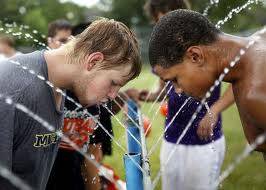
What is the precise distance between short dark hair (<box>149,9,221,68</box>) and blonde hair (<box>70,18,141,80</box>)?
0.15 metres

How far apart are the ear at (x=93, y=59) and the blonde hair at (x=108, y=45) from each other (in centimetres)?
2

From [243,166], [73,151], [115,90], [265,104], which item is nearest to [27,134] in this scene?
[115,90]

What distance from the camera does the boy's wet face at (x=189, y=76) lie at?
2.55 meters

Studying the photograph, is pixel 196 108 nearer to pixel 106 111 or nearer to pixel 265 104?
pixel 106 111

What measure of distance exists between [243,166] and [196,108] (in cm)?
267

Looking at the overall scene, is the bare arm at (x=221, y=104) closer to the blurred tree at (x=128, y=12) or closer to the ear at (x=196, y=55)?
the ear at (x=196, y=55)

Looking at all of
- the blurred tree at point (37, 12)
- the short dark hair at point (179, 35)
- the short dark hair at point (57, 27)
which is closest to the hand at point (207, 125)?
the short dark hair at point (179, 35)

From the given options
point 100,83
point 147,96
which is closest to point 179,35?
point 100,83

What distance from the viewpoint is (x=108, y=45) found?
2.47 metres

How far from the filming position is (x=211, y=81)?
2.59m

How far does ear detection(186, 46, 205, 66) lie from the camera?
2492mm

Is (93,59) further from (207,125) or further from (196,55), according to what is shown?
(207,125)

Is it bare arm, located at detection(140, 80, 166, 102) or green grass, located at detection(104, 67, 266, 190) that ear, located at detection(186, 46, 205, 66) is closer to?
bare arm, located at detection(140, 80, 166, 102)

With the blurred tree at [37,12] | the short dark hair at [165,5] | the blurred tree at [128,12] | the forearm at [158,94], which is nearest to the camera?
the short dark hair at [165,5]
